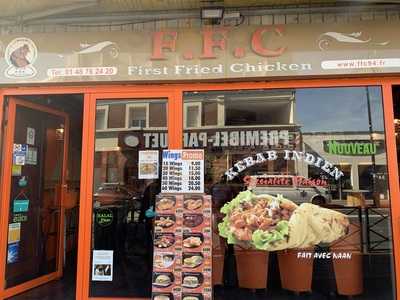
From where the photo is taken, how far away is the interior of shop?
501 centimetres

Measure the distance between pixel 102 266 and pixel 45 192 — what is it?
1.69 metres

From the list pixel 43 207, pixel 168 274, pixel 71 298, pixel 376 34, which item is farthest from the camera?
pixel 43 207

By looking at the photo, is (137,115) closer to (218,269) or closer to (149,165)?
(149,165)

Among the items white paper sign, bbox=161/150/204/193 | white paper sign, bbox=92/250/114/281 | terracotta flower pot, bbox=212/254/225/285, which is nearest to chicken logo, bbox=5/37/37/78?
white paper sign, bbox=161/150/204/193

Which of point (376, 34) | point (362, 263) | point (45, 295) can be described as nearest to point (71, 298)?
point (45, 295)

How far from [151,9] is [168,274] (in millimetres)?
2809

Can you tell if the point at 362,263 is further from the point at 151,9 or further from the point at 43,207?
the point at 43,207

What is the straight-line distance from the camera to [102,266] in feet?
14.8

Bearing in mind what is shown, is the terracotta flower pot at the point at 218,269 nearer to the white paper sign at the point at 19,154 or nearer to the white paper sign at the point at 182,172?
the white paper sign at the point at 182,172

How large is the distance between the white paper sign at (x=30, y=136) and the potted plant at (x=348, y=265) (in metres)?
3.81

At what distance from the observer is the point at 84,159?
178 inches

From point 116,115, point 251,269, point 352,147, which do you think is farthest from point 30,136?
point 352,147

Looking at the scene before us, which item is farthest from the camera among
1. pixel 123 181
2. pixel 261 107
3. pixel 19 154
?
pixel 19 154

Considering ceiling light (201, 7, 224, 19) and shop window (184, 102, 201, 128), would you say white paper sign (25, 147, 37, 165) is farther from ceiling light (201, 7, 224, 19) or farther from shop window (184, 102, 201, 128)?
ceiling light (201, 7, 224, 19)
